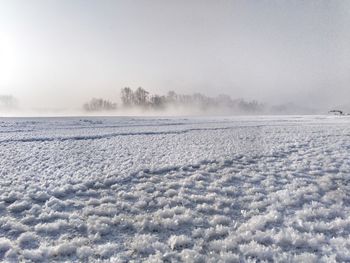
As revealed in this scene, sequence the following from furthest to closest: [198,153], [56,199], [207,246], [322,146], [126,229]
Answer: [322,146] → [198,153] → [56,199] → [126,229] → [207,246]

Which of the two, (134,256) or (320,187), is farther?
(320,187)

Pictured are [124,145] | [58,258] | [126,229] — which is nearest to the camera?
[58,258]

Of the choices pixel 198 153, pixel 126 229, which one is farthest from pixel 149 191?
pixel 198 153

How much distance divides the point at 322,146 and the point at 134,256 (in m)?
16.9

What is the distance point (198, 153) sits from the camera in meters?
17.2

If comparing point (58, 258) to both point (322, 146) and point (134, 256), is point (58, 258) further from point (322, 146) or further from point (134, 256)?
point (322, 146)

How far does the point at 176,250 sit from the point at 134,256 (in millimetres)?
892

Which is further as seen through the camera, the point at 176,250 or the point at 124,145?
the point at 124,145

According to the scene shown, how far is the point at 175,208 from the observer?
8.37 m

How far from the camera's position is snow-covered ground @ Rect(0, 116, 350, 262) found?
6062mm

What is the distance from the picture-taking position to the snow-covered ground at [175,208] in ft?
19.9

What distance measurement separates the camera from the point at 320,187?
10.3 m

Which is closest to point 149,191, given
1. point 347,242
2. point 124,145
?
point 347,242

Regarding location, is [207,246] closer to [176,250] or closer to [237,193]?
[176,250]
